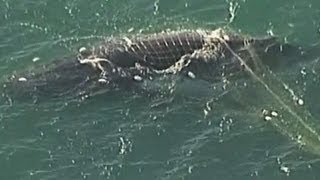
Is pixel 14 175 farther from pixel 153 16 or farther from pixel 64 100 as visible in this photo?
pixel 153 16

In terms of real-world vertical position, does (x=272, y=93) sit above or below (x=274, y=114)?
above

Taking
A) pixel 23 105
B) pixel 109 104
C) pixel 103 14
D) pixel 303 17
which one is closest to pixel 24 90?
pixel 23 105

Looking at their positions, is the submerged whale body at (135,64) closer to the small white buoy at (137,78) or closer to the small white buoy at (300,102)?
the small white buoy at (137,78)

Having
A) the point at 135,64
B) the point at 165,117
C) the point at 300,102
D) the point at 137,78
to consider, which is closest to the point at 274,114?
the point at 300,102

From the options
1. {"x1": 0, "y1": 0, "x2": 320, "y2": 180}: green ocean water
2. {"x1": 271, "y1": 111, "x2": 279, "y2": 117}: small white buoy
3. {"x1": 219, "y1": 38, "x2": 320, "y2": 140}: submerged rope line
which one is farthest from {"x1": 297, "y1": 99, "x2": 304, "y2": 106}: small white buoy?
{"x1": 271, "y1": 111, "x2": 279, "y2": 117}: small white buoy

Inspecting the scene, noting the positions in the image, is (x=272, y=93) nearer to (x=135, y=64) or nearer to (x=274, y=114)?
(x=274, y=114)

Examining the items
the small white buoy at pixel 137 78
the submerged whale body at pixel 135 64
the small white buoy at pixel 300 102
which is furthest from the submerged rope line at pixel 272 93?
the small white buoy at pixel 137 78

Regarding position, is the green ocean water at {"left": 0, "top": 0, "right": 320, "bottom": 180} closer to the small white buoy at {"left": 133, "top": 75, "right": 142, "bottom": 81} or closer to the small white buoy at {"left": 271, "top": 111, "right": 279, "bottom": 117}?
the small white buoy at {"left": 271, "top": 111, "right": 279, "bottom": 117}
